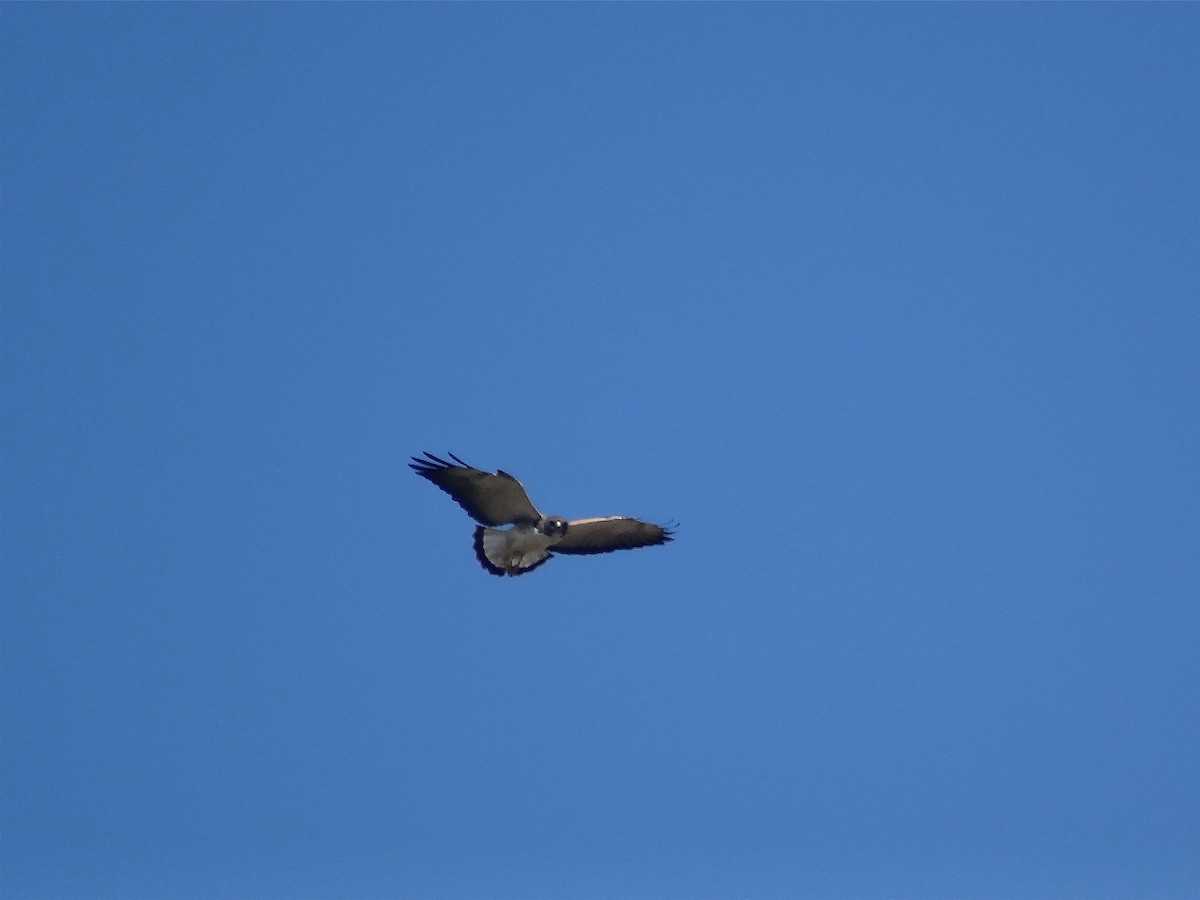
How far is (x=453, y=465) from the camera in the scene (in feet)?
57.0

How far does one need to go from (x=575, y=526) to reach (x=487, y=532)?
106cm

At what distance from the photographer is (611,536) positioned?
18.7 m

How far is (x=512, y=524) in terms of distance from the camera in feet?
59.1

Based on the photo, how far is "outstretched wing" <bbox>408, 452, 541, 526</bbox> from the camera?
57.0ft

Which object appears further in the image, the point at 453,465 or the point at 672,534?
the point at 672,534

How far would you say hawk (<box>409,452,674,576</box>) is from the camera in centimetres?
1744

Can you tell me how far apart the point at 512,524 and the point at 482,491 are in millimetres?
625

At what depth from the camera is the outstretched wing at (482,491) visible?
17359 millimetres

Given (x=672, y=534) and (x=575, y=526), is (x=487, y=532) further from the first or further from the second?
(x=672, y=534)

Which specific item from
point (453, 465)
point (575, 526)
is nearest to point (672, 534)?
point (575, 526)

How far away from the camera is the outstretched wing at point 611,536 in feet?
60.4

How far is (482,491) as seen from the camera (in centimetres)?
1766

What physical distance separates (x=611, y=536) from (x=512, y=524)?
1.35 metres

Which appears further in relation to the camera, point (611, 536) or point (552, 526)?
point (611, 536)
